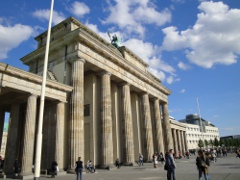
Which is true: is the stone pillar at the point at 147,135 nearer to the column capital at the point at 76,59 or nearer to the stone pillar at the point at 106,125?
the stone pillar at the point at 106,125

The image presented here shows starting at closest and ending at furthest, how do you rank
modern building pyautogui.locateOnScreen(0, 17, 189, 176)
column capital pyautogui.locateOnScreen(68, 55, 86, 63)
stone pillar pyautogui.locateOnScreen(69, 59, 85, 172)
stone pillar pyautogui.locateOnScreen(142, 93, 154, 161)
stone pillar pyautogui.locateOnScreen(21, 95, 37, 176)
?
stone pillar pyautogui.locateOnScreen(21, 95, 37, 176) < modern building pyautogui.locateOnScreen(0, 17, 189, 176) < stone pillar pyautogui.locateOnScreen(69, 59, 85, 172) < column capital pyautogui.locateOnScreen(68, 55, 86, 63) < stone pillar pyautogui.locateOnScreen(142, 93, 154, 161)

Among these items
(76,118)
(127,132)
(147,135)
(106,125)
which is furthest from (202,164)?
(147,135)

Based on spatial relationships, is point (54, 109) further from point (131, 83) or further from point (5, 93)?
point (131, 83)

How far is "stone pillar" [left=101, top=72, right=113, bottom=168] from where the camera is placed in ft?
74.6

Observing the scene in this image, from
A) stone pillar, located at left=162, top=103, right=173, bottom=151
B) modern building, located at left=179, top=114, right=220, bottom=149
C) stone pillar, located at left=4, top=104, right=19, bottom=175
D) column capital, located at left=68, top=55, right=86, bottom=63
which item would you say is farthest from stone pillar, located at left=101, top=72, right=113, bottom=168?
modern building, located at left=179, top=114, right=220, bottom=149

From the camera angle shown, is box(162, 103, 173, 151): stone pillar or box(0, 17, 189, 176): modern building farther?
box(162, 103, 173, 151): stone pillar

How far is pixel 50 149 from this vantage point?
65.2ft

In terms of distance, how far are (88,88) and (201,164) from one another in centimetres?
1985

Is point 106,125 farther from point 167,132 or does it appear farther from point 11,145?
point 167,132

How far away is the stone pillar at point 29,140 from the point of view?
16.3 meters

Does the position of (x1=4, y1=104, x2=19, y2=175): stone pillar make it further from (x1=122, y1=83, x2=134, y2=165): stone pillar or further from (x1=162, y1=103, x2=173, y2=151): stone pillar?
(x1=162, y1=103, x2=173, y2=151): stone pillar

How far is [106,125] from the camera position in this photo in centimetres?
2380

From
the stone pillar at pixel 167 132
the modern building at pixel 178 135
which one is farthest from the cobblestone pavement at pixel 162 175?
the modern building at pixel 178 135

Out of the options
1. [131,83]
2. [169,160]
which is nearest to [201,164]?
[169,160]
